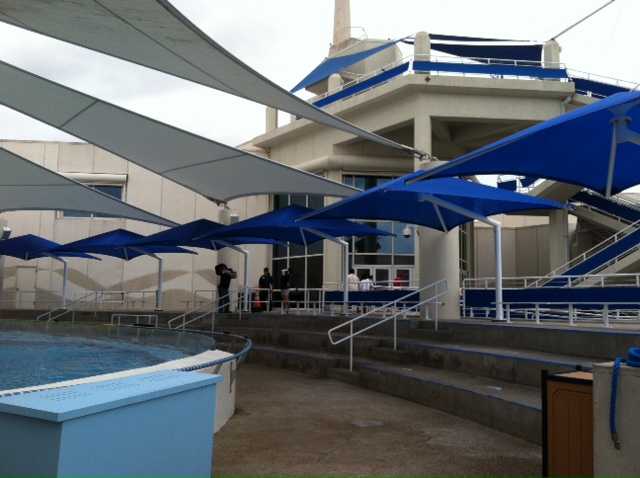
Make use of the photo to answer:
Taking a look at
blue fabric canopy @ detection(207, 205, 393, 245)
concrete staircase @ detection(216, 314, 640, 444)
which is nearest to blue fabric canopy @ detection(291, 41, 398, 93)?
blue fabric canopy @ detection(207, 205, 393, 245)

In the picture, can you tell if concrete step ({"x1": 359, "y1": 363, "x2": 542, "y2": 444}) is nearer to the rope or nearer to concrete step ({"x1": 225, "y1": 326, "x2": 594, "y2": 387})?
concrete step ({"x1": 225, "y1": 326, "x2": 594, "y2": 387})

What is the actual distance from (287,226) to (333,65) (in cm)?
1303

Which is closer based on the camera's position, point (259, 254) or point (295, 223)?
point (295, 223)

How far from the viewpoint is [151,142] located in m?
12.4

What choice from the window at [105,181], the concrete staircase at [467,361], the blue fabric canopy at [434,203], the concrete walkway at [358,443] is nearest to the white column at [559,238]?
the blue fabric canopy at [434,203]

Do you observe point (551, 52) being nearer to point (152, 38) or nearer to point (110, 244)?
point (110, 244)

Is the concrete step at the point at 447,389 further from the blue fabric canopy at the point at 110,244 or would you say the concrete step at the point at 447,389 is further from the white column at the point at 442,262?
the blue fabric canopy at the point at 110,244

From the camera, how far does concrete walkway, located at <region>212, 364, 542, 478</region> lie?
15.9 ft

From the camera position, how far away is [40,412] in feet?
7.59

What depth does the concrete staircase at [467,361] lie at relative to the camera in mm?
6328

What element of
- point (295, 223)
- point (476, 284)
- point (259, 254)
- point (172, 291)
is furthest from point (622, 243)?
point (172, 291)

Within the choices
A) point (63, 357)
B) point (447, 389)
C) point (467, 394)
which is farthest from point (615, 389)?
point (63, 357)

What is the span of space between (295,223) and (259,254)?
1200cm

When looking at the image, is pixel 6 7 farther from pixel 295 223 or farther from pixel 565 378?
pixel 565 378
